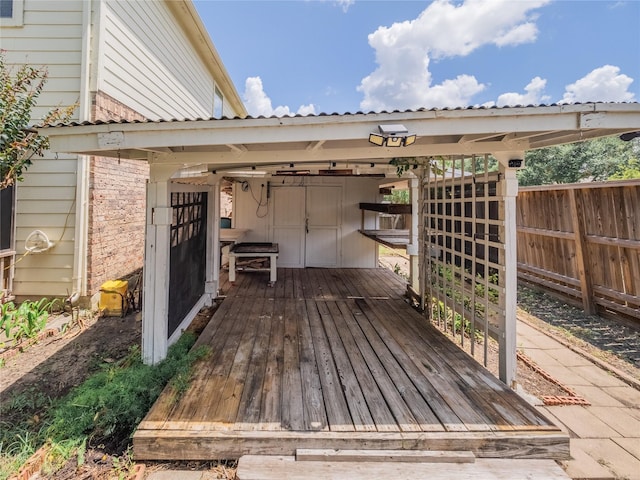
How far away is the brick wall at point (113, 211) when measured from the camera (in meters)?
4.77

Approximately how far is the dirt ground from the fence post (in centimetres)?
91

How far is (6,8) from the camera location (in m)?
4.68

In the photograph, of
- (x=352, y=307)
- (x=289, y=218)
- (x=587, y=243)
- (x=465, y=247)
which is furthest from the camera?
(x=289, y=218)

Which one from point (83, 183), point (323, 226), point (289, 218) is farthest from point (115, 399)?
point (323, 226)

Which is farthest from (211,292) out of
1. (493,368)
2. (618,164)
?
(618,164)

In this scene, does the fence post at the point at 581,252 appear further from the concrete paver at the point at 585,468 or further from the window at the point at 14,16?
the window at the point at 14,16

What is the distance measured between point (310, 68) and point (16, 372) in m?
16.5

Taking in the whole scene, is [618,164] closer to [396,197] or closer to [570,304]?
[396,197]

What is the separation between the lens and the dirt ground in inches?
79.8

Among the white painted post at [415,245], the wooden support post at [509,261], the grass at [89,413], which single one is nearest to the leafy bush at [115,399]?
the grass at [89,413]

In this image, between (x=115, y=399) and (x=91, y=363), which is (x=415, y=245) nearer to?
(x=115, y=399)

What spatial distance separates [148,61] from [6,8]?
1.93 metres

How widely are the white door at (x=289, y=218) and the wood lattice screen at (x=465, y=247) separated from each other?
11.8ft

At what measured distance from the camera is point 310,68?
52.0 feet
